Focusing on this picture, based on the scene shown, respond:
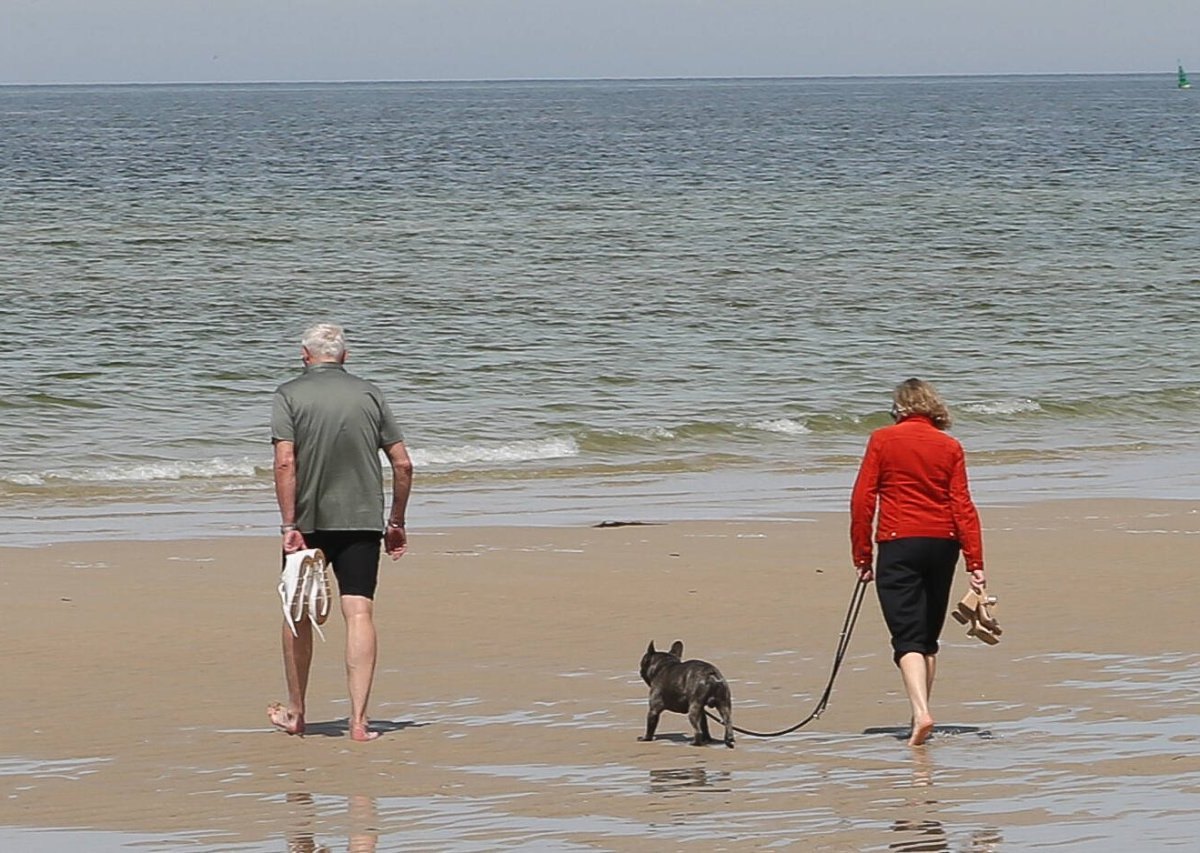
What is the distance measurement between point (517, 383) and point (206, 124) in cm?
9820

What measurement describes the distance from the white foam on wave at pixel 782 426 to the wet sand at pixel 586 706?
675cm

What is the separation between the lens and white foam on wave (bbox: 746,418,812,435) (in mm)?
18438

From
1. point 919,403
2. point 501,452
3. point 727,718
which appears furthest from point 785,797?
Answer: point 501,452

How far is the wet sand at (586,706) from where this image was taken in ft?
19.7

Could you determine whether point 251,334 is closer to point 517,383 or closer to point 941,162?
point 517,383

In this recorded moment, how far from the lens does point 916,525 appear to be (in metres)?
7.09

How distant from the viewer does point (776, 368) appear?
22594 millimetres

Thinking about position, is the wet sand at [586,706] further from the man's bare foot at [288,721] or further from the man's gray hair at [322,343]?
the man's gray hair at [322,343]

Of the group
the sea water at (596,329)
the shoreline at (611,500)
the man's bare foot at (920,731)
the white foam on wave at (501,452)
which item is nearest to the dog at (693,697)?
the man's bare foot at (920,731)

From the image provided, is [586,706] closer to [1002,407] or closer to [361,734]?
[361,734]

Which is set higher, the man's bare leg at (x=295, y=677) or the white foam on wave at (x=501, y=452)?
the man's bare leg at (x=295, y=677)

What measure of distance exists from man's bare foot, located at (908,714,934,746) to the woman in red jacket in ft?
0.12

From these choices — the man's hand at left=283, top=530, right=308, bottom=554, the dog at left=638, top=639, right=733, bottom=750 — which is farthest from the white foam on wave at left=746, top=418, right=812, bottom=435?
the man's hand at left=283, top=530, right=308, bottom=554

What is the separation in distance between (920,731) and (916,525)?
719 mm
